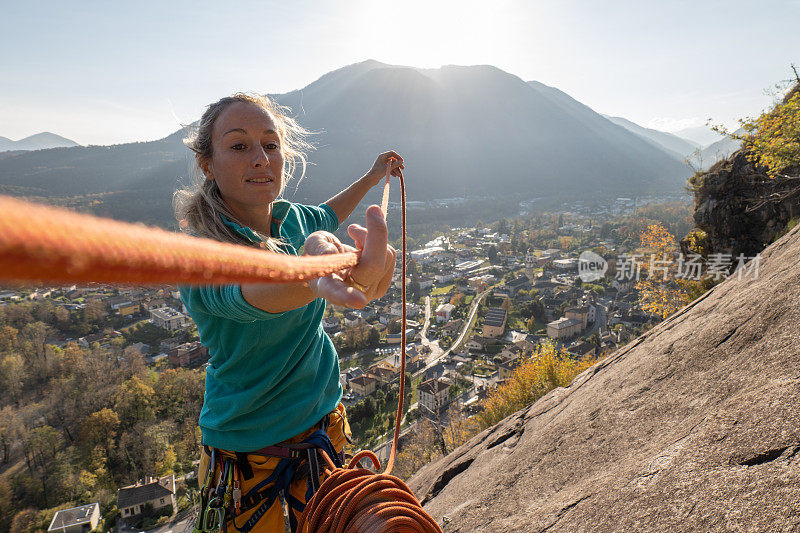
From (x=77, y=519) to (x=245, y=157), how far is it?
29.9 metres

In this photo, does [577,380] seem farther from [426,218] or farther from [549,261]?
[426,218]

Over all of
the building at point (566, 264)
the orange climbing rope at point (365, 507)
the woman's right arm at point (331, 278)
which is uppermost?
the woman's right arm at point (331, 278)

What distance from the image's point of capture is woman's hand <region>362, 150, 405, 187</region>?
3.12 meters

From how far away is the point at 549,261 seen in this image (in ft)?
226

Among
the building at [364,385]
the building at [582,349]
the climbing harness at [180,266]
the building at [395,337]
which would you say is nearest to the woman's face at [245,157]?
the climbing harness at [180,266]

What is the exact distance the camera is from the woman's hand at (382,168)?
123 inches

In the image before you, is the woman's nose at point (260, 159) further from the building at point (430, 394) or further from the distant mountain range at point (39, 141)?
the distant mountain range at point (39, 141)

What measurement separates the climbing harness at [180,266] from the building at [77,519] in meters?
28.3

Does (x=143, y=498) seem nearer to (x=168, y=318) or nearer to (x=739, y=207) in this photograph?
(x=168, y=318)

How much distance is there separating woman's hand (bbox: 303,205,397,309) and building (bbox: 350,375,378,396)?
31.3 metres

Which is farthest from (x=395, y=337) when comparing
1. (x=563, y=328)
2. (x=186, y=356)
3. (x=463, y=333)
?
(x=186, y=356)

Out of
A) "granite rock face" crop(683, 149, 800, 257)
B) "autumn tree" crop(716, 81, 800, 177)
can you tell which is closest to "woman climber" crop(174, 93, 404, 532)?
"autumn tree" crop(716, 81, 800, 177)

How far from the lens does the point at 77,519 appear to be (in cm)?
2158

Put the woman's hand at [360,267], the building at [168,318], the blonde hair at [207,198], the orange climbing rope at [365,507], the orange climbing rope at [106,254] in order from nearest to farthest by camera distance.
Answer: the orange climbing rope at [106,254] → the woman's hand at [360,267] → the orange climbing rope at [365,507] → the blonde hair at [207,198] → the building at [168,318]
